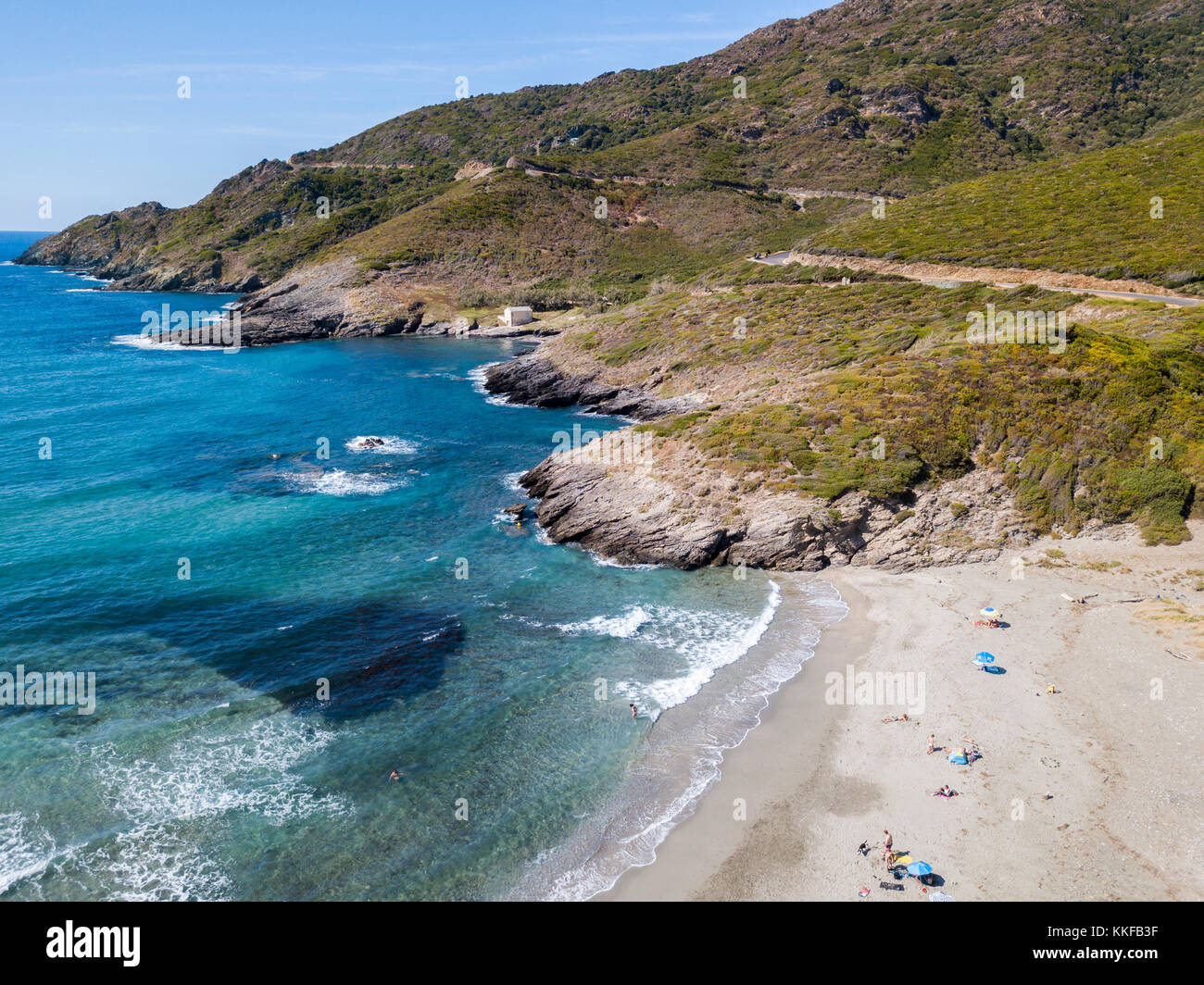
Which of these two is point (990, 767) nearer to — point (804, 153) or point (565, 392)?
point (565, 392)

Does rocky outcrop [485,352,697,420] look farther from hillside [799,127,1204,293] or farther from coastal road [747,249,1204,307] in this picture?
hillside [799,127,1204,293]

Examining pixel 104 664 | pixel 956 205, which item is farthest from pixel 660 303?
pixel 104 664

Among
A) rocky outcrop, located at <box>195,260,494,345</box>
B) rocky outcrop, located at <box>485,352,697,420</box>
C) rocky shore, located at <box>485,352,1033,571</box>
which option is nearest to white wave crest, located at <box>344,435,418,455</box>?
rocky outcrop, located at <box>485,352,697,420</box>

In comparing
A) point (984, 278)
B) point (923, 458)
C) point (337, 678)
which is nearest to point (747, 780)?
point (337, 678)

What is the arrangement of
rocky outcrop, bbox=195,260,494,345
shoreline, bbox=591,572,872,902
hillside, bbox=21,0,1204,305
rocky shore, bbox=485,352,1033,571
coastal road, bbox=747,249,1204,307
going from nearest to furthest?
shoreline, bbox=591,572,872,902 → rocky shore, bbox=485,352,1033,571 → coastal road, bbox=747,249,1204,307 → rocky outcrop, bbox=195,260,494,345 → hillside, bbox=21,0,1204,305

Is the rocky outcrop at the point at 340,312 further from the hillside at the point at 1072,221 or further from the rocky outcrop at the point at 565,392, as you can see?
the hillside at the point at 1072,221

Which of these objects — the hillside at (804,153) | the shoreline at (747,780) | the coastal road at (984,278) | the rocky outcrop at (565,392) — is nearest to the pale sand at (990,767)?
the shoreline at (747,780)
